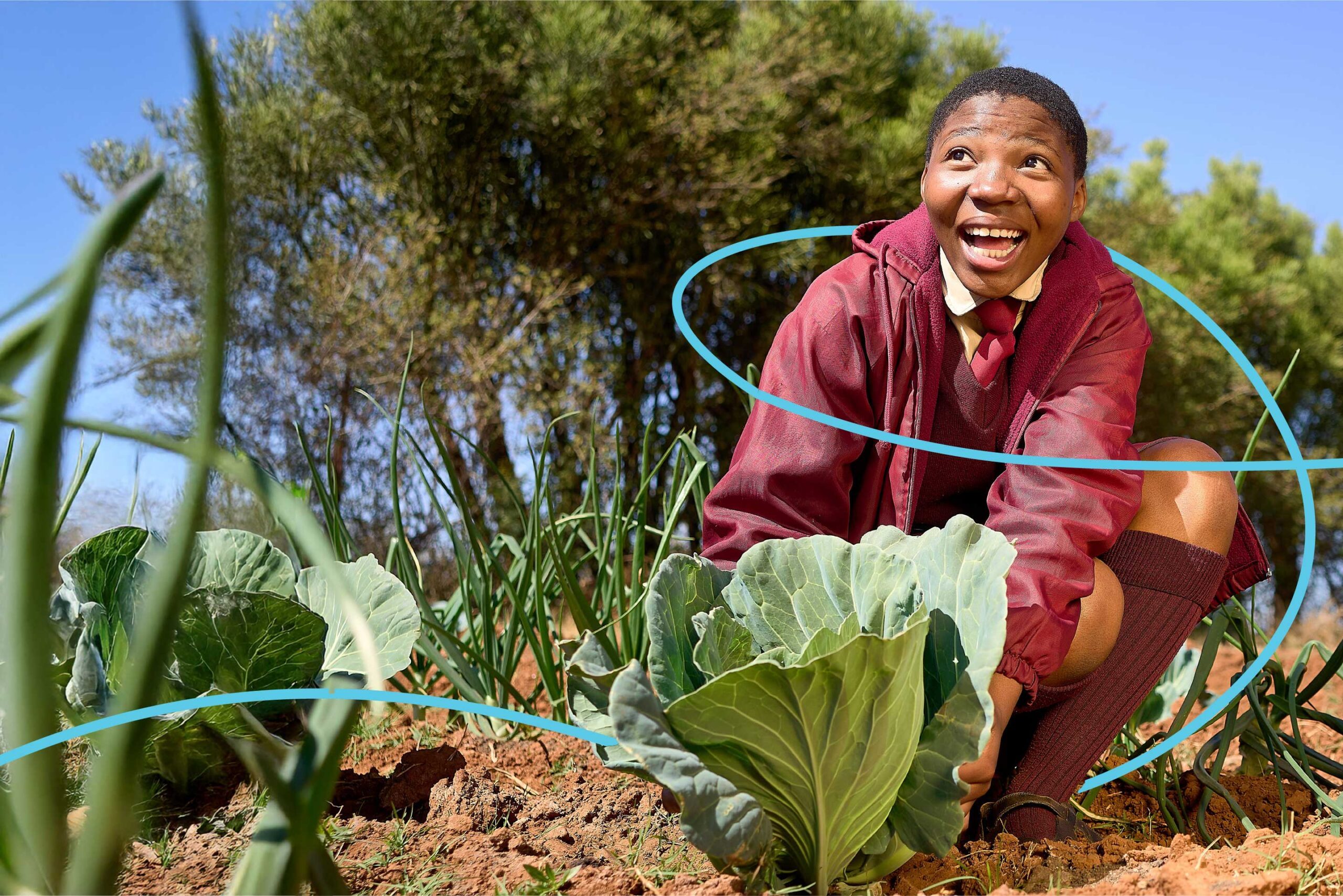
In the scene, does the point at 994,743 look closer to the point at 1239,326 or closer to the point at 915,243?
the point at 915,243

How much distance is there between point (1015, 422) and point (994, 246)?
235 mm

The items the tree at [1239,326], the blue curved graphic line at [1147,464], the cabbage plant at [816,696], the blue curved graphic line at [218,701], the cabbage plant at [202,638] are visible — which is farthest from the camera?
the tree at [1239,326]

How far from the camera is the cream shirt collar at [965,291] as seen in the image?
129 centimetres

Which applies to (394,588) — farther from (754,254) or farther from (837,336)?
(754,254)

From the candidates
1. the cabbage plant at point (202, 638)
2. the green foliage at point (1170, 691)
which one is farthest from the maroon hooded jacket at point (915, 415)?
the green foliage at point (1170, 691)

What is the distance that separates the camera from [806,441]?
4.03ft

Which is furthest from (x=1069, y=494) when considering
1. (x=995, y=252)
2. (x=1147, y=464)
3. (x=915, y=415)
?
(x=995, y=252)

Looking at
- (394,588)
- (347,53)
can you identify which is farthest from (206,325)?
(347,53)

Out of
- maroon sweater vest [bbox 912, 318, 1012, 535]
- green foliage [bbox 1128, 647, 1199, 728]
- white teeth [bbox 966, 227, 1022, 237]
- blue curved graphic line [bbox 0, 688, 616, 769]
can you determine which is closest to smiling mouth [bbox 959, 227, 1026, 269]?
white teeth [bbox 966, 227, 1022, 237]

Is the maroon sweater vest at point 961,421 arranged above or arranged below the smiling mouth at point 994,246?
below

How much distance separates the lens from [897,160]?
6734 mm

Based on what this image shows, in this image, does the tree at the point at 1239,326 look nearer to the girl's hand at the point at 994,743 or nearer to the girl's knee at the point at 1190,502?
the girl's knee at the point at 1190,502

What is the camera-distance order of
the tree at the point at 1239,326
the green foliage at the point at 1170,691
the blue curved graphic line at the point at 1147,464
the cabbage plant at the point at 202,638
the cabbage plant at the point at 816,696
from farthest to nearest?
the tree at the point at 1239,326 → the green foliage at the point at 1170,691 → the blue curved graphic line at the point at 1147,464 → the cabbage plant at the point at 202,638 → the cabbage plant at the point at 816,696

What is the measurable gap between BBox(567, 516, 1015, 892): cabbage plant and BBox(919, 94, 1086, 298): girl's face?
0.47 m
